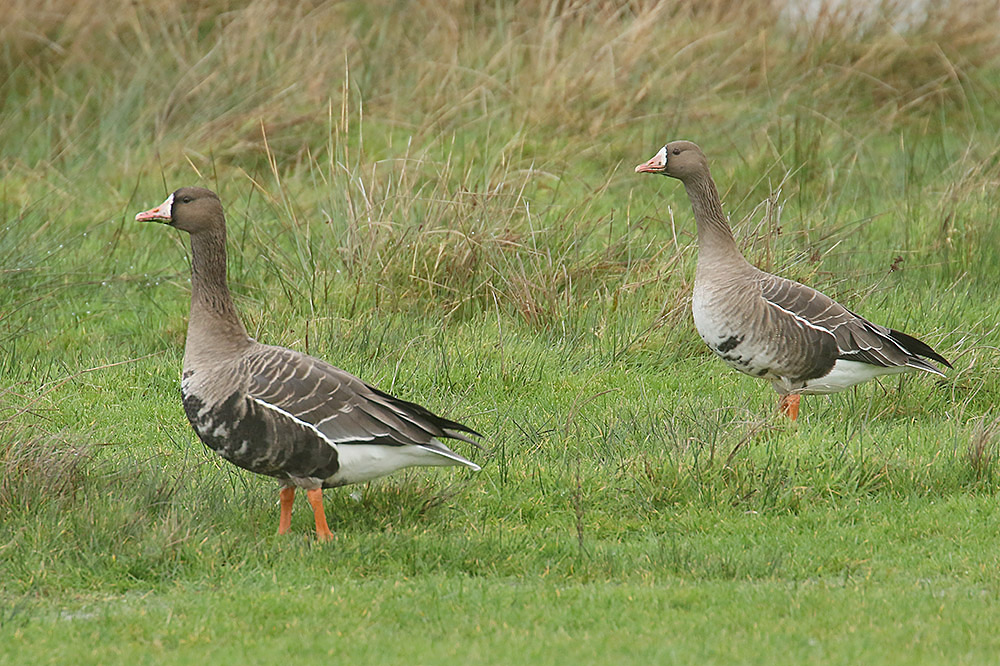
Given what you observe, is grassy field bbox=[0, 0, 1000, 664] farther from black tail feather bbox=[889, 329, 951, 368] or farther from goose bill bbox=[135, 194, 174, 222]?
goose bill bbox=[135, 194, 174, 222]

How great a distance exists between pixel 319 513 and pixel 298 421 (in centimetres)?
46

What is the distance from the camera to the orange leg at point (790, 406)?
827 cm

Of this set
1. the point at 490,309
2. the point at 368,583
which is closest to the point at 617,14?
the point at 490,309

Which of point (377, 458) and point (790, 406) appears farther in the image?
point (790, 406)

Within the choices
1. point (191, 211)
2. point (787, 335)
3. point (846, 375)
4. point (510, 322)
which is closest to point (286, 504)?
point (191, 211)

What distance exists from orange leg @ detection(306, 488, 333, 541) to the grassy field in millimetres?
147

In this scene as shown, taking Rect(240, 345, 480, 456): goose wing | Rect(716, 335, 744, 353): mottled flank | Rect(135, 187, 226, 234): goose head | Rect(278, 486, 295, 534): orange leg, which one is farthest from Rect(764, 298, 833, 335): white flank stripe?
Rect(135, 187, 226, 234): goose head

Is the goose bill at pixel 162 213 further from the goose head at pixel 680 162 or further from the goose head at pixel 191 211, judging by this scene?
the goose head at pixel 680 162

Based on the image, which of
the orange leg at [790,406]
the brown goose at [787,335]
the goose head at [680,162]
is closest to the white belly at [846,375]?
the brown goose at [787,335]

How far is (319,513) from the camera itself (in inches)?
253

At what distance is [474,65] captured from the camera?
14453 mm

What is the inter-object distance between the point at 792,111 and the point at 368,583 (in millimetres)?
9314

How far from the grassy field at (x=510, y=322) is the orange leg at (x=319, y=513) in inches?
5.8

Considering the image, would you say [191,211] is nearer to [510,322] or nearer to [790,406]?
[510,322]
